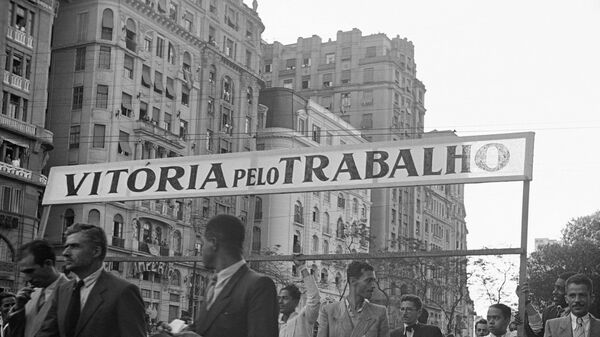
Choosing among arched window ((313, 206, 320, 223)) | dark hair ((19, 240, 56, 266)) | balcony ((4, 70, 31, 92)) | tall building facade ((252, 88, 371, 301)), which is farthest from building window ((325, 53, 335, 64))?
dark hair ((19, 240, 56, 266))

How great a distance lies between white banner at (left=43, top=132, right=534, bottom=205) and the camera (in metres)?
9.81

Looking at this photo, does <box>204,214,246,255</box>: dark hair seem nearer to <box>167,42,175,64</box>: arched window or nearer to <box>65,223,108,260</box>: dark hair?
<box>65,223,108,260</box>: dark hair

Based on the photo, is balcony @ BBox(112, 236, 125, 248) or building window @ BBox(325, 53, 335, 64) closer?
balcony @ BBox(112, 236, 125, 248)

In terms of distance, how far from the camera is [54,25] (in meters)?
54.6

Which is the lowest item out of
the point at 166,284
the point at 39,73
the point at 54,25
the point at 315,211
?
the point at 166,284

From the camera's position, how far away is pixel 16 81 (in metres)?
45.8

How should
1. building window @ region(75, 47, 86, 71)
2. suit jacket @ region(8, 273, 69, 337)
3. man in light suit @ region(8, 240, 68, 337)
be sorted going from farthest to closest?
1. building window @ region(75, 47, 86, 71)
2. man in light suit @ region(8, 240, 68, 337)
3. suit jacket @ region(8, 273, 69, 337)

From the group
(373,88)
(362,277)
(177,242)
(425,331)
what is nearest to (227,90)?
(177,242)

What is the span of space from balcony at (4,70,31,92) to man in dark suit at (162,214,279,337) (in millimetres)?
42568

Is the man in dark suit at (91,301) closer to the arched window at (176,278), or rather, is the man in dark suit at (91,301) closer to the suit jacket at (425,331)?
the suit jacket at (425,331)

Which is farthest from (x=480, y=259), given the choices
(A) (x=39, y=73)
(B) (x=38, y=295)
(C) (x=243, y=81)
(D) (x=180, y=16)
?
(B) (x=38, y=295)

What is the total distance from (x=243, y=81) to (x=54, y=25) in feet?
51.7

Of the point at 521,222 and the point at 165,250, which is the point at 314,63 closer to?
the point at 165,250

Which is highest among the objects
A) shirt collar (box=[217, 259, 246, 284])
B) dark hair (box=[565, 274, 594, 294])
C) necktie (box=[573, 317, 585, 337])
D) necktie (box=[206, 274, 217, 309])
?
dark hair (box=[565, 274, 594, 294])
